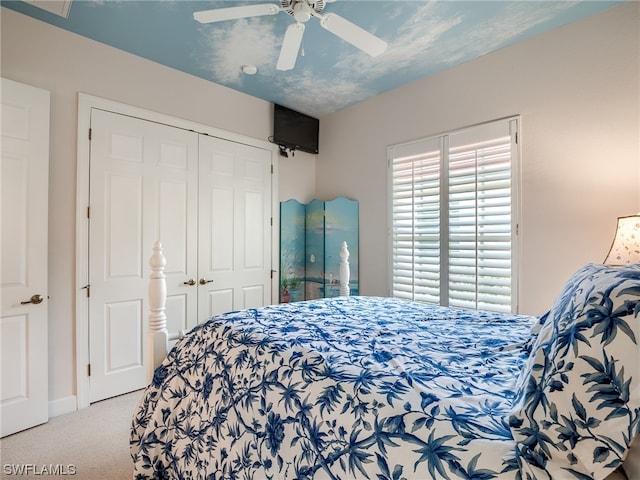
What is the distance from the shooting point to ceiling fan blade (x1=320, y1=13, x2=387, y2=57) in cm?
183

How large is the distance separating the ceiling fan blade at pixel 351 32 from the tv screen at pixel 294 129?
1.86 metres

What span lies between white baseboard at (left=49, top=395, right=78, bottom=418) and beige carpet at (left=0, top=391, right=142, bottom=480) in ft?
0.15

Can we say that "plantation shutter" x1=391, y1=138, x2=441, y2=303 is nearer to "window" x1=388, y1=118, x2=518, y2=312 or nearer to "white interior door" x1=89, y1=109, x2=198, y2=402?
"window" x1=388, y1=118, x2=518, y2=312

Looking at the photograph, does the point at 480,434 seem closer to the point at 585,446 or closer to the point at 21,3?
the point at 585,446

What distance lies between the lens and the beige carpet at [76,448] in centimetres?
178

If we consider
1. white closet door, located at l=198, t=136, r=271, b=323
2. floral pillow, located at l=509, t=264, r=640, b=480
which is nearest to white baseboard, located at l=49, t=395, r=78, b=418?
white closet door, located at l=198, t=136, r=271, b=323

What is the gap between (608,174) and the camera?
2.22 meters

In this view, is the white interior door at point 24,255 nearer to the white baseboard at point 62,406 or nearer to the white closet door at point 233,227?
the white baseboard at point 62,406

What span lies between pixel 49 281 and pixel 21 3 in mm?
1876

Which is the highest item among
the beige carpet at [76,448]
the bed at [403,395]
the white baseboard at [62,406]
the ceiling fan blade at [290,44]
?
the ceiling fan blade at [290,44]

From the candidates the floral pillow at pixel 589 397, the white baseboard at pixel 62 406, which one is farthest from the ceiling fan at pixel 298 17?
the white baseboard at pixel 62 406

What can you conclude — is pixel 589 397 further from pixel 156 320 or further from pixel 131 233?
pixel 131 233

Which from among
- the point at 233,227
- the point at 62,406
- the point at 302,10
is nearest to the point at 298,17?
the point at 302,10

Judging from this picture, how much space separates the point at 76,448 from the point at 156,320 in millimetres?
1091
